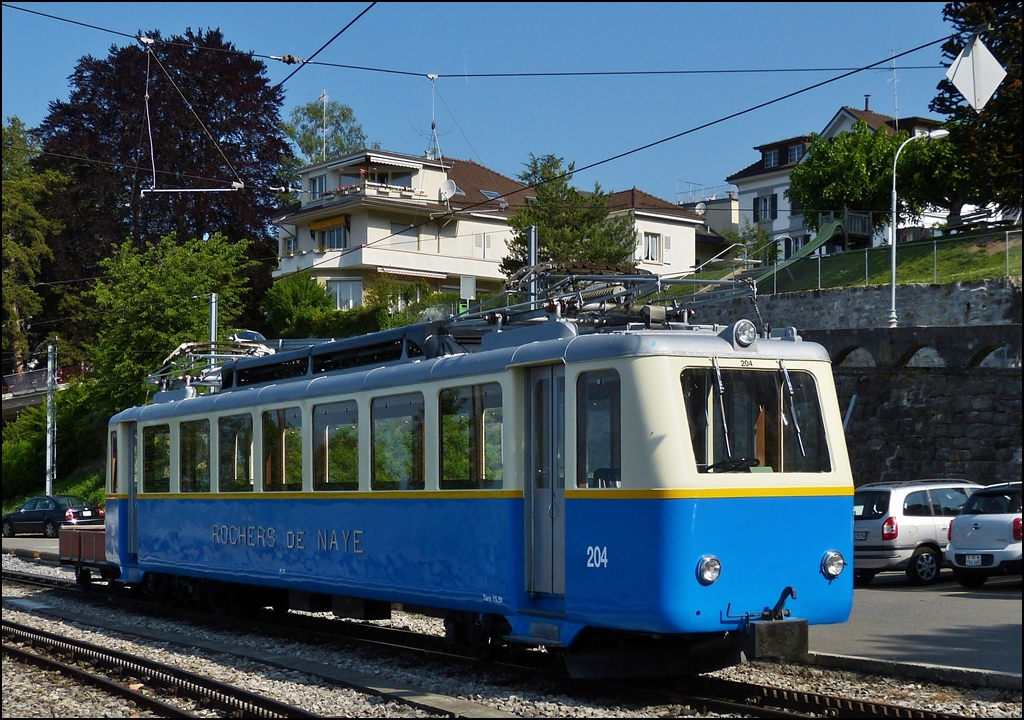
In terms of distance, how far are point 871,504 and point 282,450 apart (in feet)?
31.6

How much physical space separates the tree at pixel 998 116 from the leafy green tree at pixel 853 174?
2310 centimetres

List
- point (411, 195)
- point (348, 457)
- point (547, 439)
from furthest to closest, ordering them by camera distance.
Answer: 1. point (411, 195)
2. point (348, 457)
3. point (547, 439)

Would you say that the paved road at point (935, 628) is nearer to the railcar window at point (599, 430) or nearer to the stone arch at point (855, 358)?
the railcar window at point (599, 430)

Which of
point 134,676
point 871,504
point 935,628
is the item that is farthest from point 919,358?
point 134,676

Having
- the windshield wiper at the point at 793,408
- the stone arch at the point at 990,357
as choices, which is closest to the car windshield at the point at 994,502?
the stone arch at the point at 990,357

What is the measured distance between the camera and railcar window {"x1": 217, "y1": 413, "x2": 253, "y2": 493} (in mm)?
14570

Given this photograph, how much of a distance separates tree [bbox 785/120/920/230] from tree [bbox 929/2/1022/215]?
910 inches

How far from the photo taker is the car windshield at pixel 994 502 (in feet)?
57.0

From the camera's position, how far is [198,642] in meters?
14.6

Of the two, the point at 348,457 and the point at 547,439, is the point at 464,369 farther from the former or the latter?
the point at 348,457

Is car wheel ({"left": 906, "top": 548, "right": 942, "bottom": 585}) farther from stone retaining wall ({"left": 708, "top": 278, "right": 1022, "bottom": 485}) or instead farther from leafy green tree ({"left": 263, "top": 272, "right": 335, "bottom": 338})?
leafy green tree ({"left": 263, "top": 272, "right": 335, "bottom": 338})

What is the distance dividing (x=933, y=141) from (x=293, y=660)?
3953 cm

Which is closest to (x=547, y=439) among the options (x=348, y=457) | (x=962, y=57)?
(x=348, y=457)

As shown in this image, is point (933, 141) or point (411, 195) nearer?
point (933, 141)
